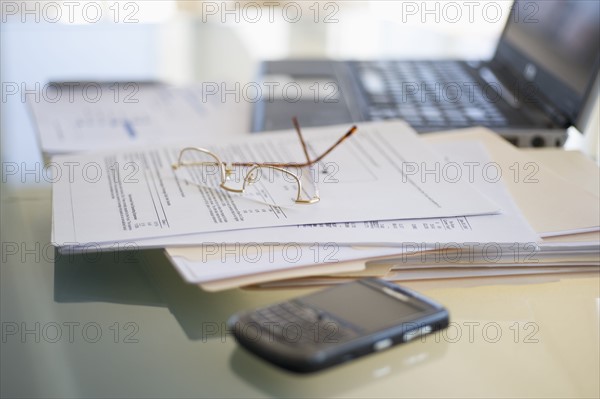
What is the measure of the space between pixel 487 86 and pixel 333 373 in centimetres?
76

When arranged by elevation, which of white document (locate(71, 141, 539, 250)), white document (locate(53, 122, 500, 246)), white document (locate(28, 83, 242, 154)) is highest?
white document (locate(71, 141, 539, 250))

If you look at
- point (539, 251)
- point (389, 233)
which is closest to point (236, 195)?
point (389, 233)

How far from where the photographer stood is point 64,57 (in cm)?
139

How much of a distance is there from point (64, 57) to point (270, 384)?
41.0 inches

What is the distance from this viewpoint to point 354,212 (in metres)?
0.67

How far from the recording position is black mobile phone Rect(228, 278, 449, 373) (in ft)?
1.55

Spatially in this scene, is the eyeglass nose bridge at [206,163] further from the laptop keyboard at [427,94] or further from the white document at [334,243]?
the laptop keyboard at [427,94]

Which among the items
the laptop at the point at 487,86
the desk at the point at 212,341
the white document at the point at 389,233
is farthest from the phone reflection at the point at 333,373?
the laptop at the point at 487,86

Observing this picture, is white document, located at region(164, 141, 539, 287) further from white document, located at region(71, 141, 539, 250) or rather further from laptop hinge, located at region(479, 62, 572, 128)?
laptop hinge, located at region(479, 62, 572, 128)

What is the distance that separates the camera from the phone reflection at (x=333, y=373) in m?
0.48

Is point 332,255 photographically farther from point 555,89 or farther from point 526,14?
point 526,14

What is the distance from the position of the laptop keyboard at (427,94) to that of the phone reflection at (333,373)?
476 mm

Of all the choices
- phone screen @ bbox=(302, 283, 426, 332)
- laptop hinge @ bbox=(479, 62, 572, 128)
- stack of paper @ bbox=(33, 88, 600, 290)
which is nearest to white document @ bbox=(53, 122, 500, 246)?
stack of paper @ bbox=(33, 88, 600, 290)

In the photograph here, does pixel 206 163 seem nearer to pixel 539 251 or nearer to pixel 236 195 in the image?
pixel 236 195
